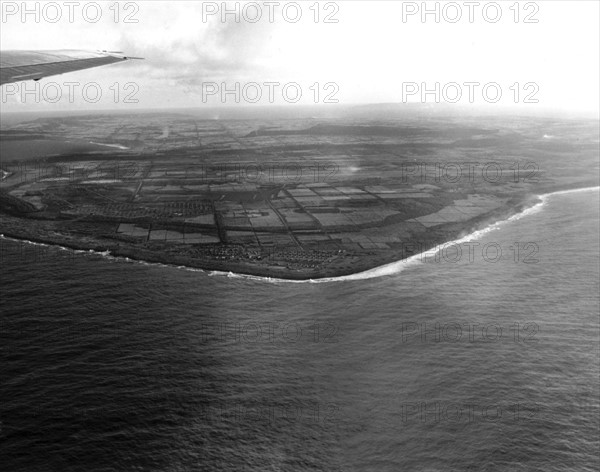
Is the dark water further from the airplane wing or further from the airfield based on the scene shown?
the airplane wing

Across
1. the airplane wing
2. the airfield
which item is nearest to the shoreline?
the airfield

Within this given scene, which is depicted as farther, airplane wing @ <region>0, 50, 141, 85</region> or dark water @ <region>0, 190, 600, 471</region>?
dark water @ <region>0, 190, 600, 471</region>

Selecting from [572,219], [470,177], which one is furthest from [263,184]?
[572,219]

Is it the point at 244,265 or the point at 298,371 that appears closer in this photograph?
the point at 298,371

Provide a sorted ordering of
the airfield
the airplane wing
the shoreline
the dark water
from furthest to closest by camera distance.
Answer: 1. the airfield
2. the shoreline
3. the dark water
4. the airplane wing

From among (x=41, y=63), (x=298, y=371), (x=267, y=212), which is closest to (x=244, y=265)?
(x=298, y=371)

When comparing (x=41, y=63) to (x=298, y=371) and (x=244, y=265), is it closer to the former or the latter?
(x=298, y=371)

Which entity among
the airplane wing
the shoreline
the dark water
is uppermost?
the airplane wing
